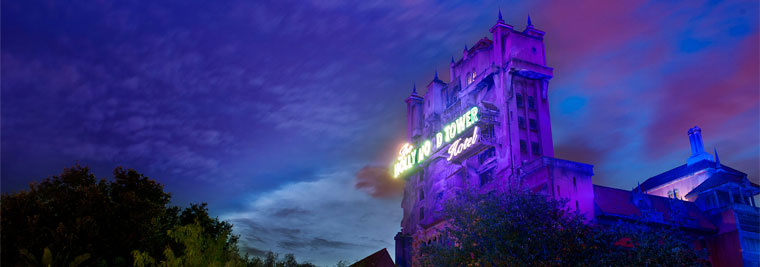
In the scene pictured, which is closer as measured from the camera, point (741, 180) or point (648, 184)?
point (741, 180)

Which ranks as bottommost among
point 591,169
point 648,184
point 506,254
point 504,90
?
point 506,254

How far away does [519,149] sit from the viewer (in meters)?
60.5

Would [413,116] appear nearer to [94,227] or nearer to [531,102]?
[531,102]

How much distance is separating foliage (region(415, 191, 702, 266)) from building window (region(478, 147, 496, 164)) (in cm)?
2841

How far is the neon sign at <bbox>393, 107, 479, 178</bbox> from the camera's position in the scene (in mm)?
63728

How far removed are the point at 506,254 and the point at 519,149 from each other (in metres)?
28.7

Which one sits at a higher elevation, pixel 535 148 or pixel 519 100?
pixel 519 100

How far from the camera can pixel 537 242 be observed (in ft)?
109

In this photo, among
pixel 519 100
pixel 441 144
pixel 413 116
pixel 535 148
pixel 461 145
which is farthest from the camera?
pixel 413 116

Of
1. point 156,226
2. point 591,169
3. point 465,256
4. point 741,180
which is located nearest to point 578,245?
point 465,256

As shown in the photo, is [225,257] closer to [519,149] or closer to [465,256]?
[465,256]

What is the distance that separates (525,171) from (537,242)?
81.3 ft

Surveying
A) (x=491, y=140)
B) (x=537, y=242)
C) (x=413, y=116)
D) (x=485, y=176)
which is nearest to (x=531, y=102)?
(x=491, y=140)

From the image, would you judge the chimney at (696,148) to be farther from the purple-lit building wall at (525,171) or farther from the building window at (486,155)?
the building window at (486,155)
